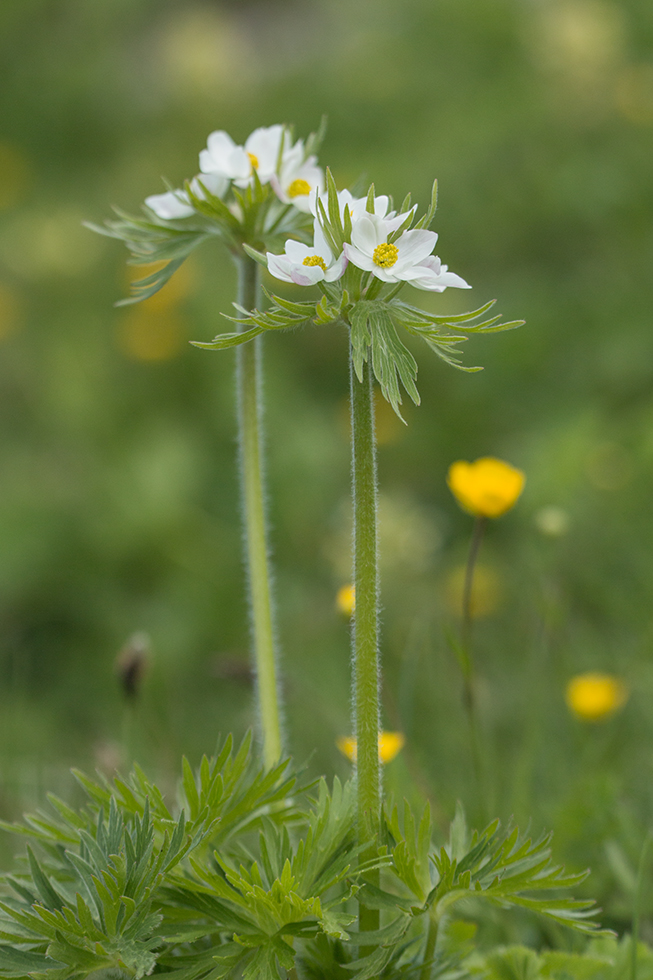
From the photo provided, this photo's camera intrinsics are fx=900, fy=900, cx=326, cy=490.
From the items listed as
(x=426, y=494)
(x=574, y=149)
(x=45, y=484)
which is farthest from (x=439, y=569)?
(x=574, y=149)

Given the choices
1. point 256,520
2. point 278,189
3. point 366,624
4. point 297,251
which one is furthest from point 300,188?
point 366,624

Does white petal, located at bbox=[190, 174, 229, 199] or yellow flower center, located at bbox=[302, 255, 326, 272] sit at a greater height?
white petal, located at bbox=[190, 174, 229, 199]

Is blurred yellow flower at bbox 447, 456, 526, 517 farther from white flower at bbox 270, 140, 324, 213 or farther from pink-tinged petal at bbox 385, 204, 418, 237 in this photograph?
pink-tinged petal at bbox 385, 204, 418, 237

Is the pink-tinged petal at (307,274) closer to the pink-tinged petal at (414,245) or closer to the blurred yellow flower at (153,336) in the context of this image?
the pink-tinged petal at (414,245)

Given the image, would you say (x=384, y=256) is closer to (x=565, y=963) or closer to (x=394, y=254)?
(x=394, y=254)

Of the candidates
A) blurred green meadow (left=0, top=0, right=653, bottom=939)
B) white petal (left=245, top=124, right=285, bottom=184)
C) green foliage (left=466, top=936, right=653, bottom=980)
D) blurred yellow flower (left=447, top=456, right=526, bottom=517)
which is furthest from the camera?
blurred green meadow (left=0, top=0, right=653, bottom=939)

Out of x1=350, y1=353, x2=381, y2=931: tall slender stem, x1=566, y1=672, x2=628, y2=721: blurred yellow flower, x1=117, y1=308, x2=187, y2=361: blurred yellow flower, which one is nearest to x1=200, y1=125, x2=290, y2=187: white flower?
Result: x1=350, y1=353, x2=381, y2=931: tall slender stem

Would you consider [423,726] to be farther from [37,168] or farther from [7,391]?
[37,168]
